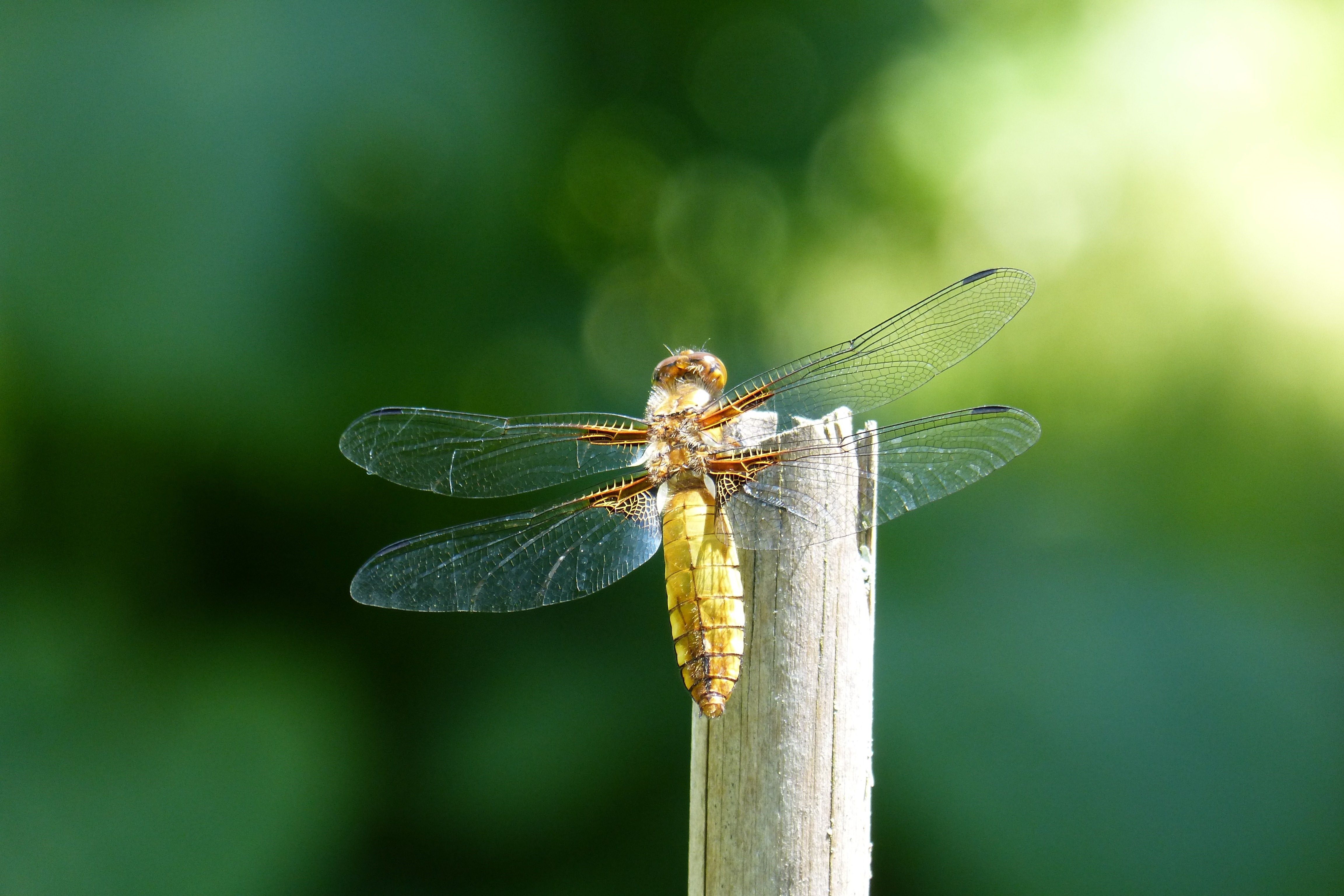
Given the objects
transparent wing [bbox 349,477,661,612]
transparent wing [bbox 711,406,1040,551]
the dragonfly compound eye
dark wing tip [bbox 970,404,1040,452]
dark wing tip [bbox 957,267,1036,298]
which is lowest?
transparent wing [bbox 349,477,661,612]

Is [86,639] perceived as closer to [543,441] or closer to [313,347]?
[313,347]

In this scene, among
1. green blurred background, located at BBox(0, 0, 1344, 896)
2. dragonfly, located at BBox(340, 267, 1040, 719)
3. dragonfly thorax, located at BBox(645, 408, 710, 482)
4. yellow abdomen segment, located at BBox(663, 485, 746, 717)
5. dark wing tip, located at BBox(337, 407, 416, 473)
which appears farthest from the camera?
green blurred background, located at BBox(0, 0, 1344, 896)

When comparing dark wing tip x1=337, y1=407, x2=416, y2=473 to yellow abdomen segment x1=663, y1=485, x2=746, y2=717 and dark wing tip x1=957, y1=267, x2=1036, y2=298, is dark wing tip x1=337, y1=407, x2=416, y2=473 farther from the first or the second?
dark wing tip x1=957, y1=267, x2=1036, y2=298

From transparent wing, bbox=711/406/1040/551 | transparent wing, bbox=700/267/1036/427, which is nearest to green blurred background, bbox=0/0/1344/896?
transparent wing, bbox=700/267/1036/427

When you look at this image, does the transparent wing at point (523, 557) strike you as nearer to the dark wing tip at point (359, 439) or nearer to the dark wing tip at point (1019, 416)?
the dark wing tip at point (359, 439)

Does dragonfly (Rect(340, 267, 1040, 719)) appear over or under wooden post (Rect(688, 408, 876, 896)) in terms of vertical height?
over

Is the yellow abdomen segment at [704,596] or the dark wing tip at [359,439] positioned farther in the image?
the dark wing tip at [359,439]

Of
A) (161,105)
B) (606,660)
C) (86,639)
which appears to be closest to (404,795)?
(606,660)

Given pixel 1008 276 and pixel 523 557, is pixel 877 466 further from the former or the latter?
pixel 523 557

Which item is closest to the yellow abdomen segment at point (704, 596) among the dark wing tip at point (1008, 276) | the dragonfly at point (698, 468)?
the dragonfly at point (698, 468)
